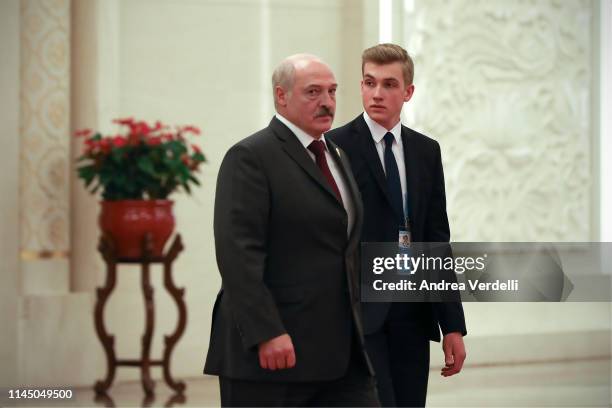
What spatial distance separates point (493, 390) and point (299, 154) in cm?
413

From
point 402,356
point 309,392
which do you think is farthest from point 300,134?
point 402,356

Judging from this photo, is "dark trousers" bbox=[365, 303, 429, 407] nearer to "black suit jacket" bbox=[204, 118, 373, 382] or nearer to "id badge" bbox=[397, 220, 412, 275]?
"id badge" bbox=[397, 220, 412, 275]

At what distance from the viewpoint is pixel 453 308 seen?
10.3 feet

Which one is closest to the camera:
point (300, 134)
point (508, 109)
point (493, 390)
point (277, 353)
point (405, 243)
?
point (277, 353)

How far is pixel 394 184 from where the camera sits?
3.08 meters

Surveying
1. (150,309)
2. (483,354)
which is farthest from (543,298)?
(483,354)

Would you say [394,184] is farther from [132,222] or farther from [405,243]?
[132,222]

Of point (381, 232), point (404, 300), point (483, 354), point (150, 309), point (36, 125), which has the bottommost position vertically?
point (483, 354)

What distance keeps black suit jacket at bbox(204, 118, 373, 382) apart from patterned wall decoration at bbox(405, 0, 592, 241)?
462 centimetres

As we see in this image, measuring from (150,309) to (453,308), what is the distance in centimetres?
303

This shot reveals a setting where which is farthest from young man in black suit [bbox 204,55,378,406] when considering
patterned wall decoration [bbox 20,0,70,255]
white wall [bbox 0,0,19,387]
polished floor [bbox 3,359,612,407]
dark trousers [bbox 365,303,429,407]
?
patterned wall decoration [bbox 20,0,70,255]

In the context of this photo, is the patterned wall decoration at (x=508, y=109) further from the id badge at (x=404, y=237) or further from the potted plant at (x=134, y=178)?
the id badge at (x=404, y=237)

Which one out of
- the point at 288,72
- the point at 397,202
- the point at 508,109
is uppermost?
the point at 508,109

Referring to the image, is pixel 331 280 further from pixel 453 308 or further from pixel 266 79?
pixel 266 79
